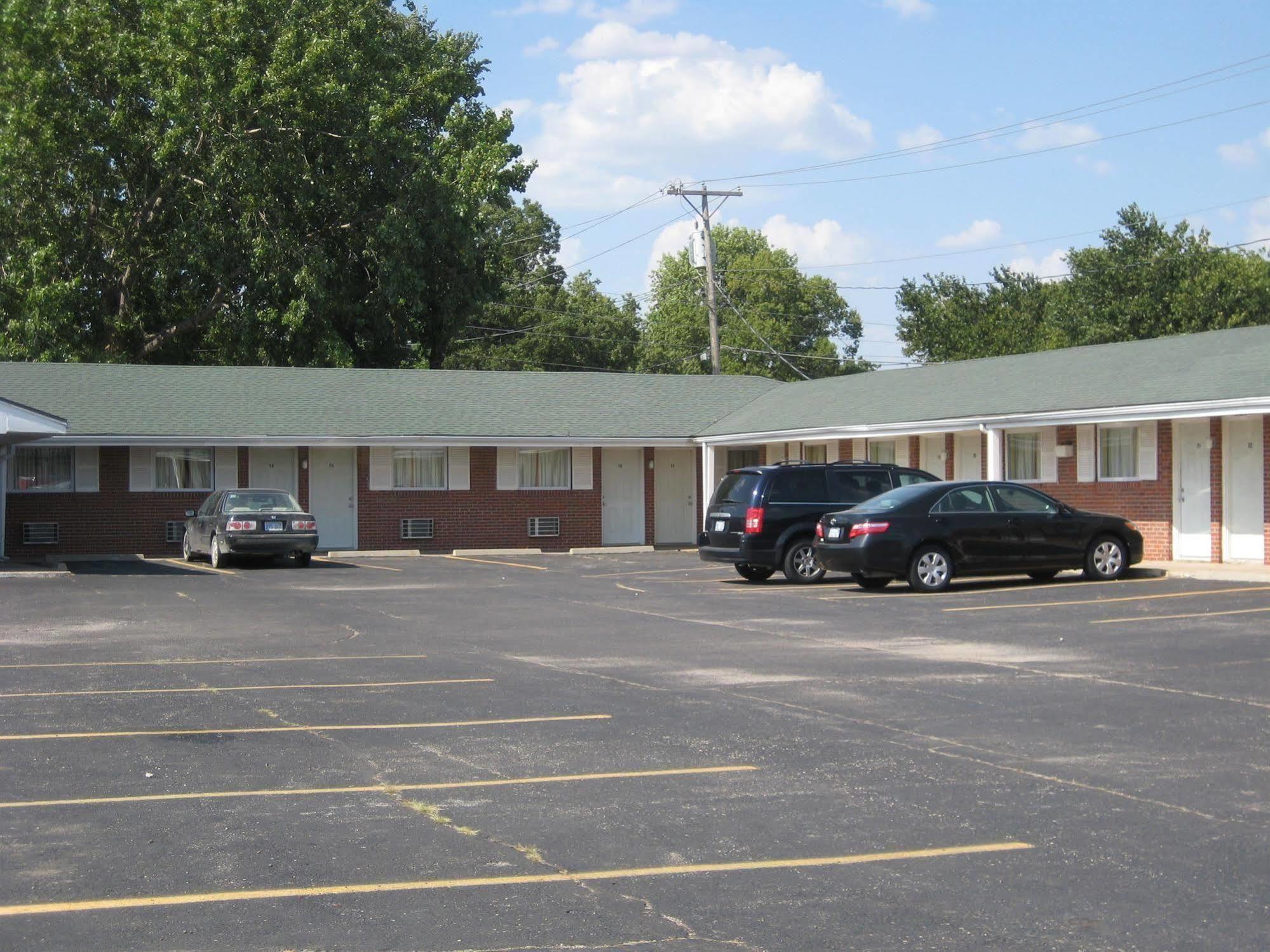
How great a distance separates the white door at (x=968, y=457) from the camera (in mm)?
29500

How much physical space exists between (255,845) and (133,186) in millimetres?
39817

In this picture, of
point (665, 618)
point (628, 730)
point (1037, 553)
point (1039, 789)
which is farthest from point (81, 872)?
point (1037, 553)

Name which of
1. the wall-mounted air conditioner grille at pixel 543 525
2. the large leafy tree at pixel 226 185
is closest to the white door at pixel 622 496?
the wall-mounted air conditioner grille at pixel 543 525

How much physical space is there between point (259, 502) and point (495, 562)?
16.3ft

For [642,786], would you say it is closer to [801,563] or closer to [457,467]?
[801,563]

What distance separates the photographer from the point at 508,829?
709 centimetres

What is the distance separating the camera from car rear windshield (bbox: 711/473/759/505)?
2262cm

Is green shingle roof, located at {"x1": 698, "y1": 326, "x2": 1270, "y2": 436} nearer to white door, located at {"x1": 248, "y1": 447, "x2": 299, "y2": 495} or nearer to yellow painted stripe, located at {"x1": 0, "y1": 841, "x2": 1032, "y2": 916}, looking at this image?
white door, located at {"x1": 248, "y1": 447, "x2": 299, "y2": 495}

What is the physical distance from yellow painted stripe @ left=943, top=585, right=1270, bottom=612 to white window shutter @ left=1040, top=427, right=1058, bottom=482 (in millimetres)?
8420

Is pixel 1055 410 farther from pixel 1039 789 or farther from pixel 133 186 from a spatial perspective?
pixel 133 186

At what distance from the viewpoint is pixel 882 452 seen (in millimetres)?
32719

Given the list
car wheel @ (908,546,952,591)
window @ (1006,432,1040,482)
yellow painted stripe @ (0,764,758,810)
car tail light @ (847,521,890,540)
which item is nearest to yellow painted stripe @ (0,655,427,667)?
yellow painted stripe @ (0,764,758,810)

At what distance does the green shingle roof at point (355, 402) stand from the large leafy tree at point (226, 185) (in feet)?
17.3

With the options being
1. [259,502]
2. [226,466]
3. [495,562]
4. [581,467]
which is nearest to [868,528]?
[495,562]
